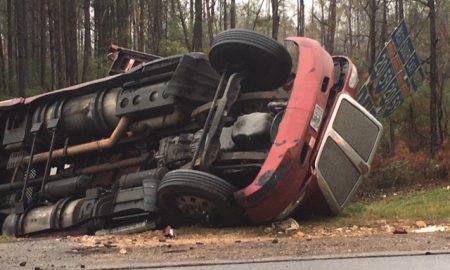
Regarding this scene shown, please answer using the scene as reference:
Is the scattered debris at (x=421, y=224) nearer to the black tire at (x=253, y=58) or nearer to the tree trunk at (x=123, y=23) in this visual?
the black tire at (x=253, y=58)

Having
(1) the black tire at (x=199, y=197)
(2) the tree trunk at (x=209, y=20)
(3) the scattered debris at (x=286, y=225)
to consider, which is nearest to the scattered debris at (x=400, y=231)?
(3) the scattered debris at (x=286, y=225)

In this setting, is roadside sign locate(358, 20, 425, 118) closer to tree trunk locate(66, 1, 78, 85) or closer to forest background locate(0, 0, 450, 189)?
forest background locate(0, 0, 450, 189)

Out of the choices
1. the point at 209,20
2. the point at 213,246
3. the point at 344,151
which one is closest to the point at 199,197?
the point at 213,246

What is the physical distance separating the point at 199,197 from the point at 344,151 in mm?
1509

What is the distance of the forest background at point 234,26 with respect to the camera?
691 inches

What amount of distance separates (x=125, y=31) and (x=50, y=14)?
4085mm

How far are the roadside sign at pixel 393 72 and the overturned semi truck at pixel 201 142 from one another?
27.2 feet

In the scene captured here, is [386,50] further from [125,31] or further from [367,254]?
[125,31]

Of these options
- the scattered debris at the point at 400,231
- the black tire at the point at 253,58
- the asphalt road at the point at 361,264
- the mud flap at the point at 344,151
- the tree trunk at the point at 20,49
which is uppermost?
the tree trunk at the point at 20,49

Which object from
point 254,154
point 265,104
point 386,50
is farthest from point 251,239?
point 386,50

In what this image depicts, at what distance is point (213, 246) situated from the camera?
4.84m

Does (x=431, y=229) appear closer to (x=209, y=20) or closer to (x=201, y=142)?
(x=201, y=142)

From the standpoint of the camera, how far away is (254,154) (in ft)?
18.9

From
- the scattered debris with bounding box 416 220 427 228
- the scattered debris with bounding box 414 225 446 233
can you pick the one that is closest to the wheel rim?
the scattered debris with bounding box 414 225 446 233
